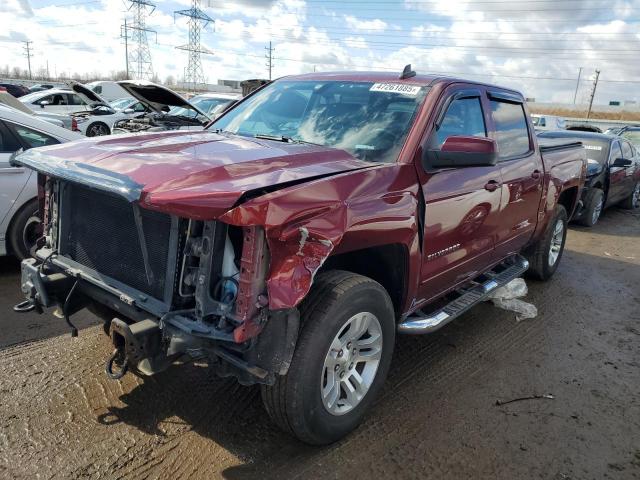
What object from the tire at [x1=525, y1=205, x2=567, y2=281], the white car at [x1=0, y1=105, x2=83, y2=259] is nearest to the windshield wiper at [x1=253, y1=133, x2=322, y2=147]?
the white car at [x1=0, y1=105, x2=83, y2=259]

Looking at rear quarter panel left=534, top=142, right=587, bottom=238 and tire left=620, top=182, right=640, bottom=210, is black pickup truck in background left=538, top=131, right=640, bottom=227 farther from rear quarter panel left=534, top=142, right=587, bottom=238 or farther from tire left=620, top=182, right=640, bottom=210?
rear quarter panel left=534, top=142, right=587, bottom=238

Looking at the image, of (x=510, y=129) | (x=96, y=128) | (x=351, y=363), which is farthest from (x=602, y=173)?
(x=96, y=128)

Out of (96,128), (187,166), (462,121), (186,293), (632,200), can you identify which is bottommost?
(632,200)

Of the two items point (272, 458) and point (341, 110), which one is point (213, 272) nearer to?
point (272, 458)

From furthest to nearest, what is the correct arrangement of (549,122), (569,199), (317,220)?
(549,122) → (569,199) → (317,220)

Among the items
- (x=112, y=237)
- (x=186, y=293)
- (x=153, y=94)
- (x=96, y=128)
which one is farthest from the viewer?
(x=96, y=128)

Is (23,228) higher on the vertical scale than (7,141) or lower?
lower

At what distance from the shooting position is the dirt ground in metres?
2.73

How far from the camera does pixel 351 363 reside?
9.72 feet

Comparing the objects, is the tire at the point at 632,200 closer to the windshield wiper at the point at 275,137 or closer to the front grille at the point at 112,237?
the windshield wiper at the point at 275,137

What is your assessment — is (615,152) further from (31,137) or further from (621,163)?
(31,137)

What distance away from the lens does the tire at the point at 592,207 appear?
9.39 metres

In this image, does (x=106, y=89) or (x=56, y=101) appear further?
(x=106, y=89)

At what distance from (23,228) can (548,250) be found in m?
5.49
